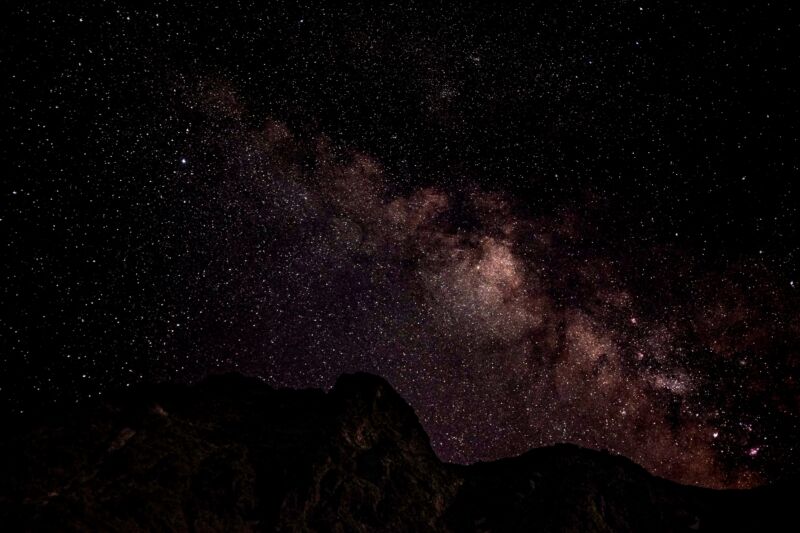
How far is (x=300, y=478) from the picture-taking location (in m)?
8.32

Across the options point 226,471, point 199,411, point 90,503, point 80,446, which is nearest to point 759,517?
point 226,471

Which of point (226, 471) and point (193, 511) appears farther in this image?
point (226, 471)

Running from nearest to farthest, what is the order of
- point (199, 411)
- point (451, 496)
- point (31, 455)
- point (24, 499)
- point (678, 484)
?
point (24, 499), point (31, 455), point (199, 411), point (451, 496), point (678, 484)

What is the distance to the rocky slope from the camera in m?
6.58

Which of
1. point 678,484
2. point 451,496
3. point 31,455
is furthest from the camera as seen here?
point 678,484

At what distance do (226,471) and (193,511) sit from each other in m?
0.93

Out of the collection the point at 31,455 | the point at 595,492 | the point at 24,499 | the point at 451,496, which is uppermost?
the point at 595,492

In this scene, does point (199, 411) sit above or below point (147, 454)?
above

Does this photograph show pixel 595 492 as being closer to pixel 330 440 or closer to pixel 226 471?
pixel 330 440

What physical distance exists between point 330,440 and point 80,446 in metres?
4.60

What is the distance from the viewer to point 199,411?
346 inches

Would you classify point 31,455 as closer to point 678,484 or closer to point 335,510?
point 335,510

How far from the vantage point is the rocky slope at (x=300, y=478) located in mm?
6578

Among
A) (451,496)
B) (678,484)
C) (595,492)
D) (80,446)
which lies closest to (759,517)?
(678,484)
